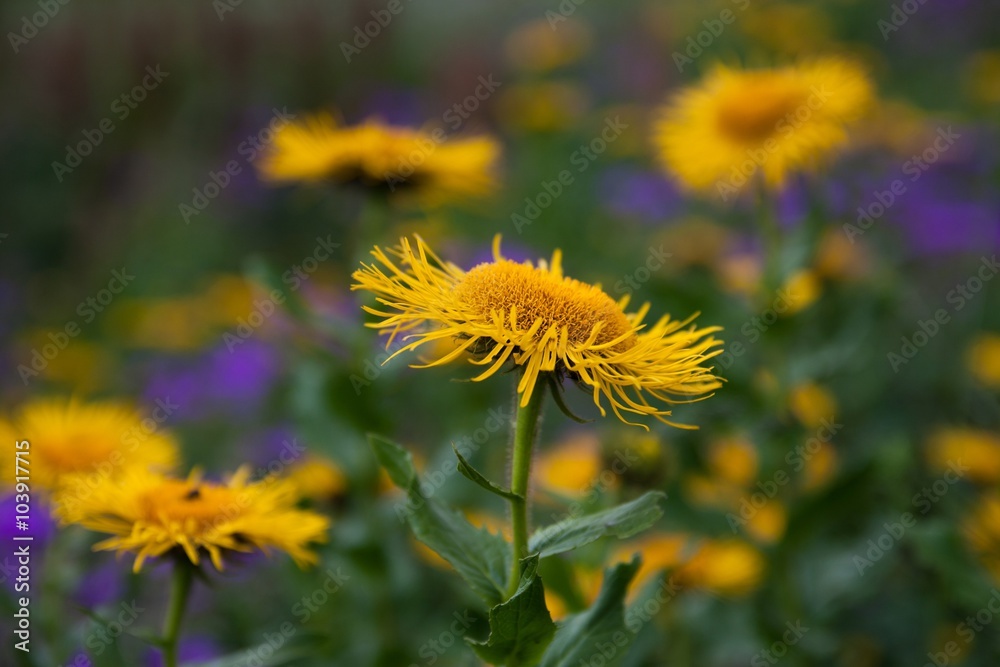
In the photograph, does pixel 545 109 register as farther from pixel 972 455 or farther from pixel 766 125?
pixel 972 455

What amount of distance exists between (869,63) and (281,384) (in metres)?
3.70

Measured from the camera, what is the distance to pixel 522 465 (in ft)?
3.48

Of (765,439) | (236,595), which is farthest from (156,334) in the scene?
(765,439)

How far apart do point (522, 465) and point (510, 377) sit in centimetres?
119

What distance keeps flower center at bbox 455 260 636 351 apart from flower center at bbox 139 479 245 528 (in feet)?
1.47

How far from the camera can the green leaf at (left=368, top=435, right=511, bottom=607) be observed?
1.09 metres

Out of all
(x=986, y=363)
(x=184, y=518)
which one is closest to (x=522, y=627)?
(x=184, y=518)

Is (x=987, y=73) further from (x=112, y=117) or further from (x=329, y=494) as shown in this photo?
(x=112, y=117)

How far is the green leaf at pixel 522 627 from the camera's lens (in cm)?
97

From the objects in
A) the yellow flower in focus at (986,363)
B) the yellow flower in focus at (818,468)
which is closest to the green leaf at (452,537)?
the yellow flower in focus at (818,468)

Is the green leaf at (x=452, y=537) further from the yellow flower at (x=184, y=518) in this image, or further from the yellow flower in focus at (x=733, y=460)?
the yellow flower in focus at (x=733, y=460)

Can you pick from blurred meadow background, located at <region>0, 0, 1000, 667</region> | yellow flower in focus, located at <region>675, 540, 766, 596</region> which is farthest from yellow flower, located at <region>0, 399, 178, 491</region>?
yellow flower in focus, located at <region>675, 540, 766, 596</region>

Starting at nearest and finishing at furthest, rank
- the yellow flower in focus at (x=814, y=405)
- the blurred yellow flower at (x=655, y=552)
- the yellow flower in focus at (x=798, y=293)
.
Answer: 1. the blurred yellow flower at (x=655, y=552)
2. the yellow flower in focus at (x=798, y=293)
3. the yellow flower in focus at (x=814, y=405)

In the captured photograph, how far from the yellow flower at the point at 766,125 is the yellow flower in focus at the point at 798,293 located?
21cm
